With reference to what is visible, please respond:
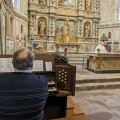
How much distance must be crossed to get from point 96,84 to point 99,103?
1471 mm

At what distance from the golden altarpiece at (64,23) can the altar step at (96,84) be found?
238 inches

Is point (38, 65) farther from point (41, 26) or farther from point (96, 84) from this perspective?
point (41, 26)

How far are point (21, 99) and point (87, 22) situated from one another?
11.6m

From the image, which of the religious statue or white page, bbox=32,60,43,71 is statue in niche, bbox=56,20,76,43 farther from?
A: white page, bbox=32,60,43,71

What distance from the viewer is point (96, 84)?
535 centimetres

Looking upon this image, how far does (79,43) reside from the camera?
11.6 metres

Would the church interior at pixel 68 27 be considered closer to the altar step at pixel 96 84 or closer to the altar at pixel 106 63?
the altar at pixel 106 63

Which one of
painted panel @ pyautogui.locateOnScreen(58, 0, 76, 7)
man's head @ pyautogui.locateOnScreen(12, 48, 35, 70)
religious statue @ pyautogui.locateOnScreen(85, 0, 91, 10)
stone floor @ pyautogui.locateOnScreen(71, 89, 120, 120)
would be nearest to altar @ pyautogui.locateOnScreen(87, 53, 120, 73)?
stone floor @ pyautogui.locateOnScreen(71, 89, 120, 120)

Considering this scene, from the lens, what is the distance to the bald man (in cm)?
137

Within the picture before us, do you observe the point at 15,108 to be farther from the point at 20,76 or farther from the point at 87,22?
the point at 87,22

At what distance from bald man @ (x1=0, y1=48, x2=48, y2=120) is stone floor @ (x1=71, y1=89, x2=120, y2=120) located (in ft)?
6.63

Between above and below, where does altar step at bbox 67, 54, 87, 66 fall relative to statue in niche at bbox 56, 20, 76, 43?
below

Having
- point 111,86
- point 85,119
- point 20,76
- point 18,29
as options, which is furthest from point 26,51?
point 18,29

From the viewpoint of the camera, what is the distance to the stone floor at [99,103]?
3.26 meters
